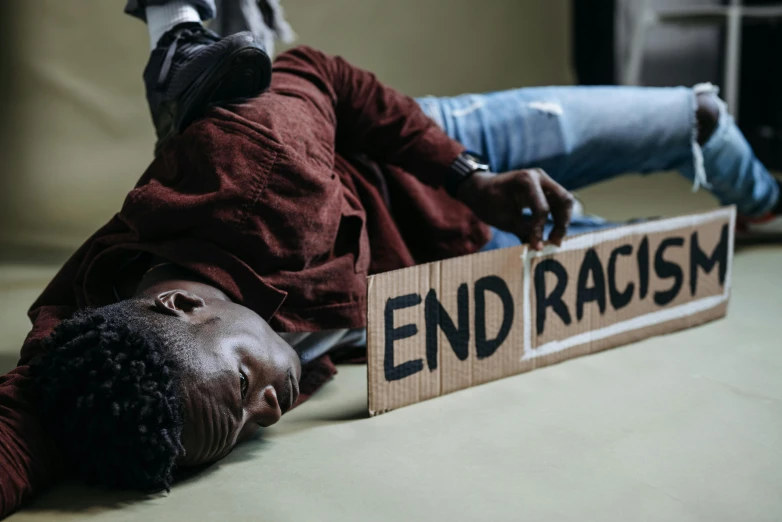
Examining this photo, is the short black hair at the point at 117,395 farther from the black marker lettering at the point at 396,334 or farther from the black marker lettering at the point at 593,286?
the black marker lettering at the point at 593,286

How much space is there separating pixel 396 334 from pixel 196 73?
54cm

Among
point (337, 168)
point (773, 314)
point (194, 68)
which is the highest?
point (194, 68)

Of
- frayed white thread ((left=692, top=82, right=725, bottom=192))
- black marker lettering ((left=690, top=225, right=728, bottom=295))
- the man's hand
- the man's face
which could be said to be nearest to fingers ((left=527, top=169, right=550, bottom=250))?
the man's hand

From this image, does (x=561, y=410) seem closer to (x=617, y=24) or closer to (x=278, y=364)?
(x=278, y=364)

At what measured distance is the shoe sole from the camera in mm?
1385

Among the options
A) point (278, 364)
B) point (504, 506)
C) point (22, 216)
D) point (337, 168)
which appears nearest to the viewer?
point (504, 506)

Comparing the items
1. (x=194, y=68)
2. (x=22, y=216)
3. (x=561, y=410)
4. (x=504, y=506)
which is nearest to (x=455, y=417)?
(x=561, y=410)

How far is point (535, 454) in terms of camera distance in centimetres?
121

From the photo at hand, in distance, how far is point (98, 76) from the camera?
2.81 m

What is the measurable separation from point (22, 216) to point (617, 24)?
2.22 metres

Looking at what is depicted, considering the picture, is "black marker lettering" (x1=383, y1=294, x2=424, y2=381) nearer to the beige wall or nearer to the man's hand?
the man's hand

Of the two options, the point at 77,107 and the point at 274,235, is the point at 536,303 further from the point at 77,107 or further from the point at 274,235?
the point at 77,107

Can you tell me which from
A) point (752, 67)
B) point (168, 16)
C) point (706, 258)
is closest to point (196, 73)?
point (168, 16)

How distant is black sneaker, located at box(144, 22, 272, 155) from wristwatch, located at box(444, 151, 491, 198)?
0.36 m
